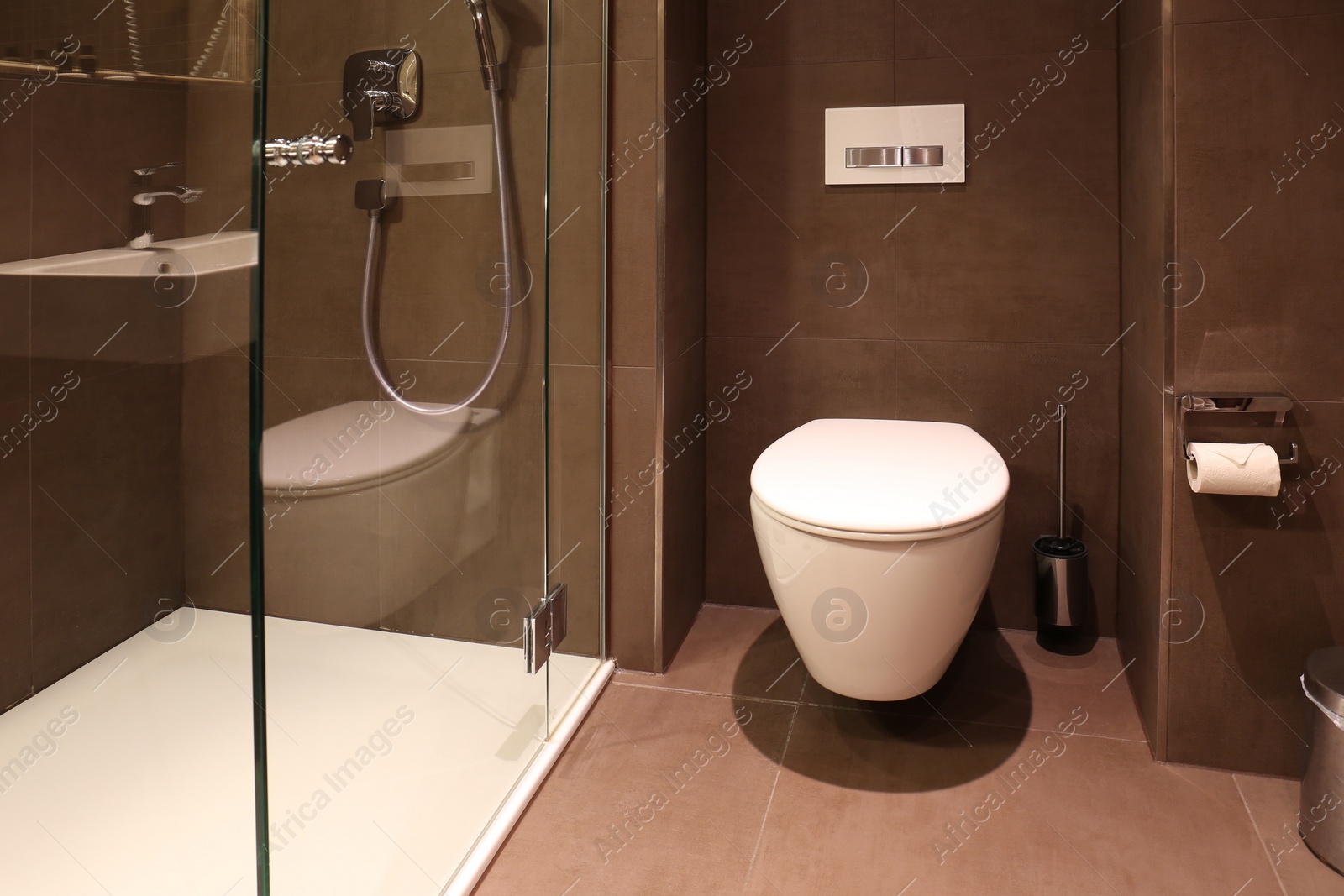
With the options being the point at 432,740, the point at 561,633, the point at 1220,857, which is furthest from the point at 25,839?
the point at 1220,857

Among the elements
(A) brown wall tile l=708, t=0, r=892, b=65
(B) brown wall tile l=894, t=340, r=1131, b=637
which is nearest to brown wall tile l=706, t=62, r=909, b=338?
(A) brown wall tile l=708, t=0, r=892, b=65

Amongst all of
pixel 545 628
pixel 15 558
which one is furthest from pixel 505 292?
pixel 15 558

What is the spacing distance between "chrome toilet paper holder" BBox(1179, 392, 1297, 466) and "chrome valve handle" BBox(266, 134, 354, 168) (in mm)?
1278

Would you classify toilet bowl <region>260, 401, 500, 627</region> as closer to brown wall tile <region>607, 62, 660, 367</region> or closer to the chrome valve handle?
the chrome valve handle

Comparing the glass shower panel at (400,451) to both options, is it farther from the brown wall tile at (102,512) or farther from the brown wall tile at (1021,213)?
the brown wall tile at (1021,213)

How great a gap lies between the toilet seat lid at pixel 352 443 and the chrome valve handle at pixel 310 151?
9.6 inches

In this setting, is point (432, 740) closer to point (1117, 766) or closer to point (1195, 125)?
point (1117, 766)

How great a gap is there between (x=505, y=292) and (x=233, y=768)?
73 cm

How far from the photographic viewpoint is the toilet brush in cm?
199

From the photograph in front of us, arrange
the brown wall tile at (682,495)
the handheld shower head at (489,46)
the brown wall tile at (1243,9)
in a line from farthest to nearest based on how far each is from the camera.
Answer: the brown wall tile at (682,495), the brown wall tile at (1243,9), the handheld shower head at (489,46)

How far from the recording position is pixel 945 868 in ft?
4.46

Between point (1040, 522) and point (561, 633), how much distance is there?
3.63ft

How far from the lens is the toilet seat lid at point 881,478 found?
1.36 metres

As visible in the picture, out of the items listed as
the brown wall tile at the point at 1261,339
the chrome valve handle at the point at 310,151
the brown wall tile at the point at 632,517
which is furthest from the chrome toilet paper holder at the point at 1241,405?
the chrome valve handle at the point at 310,151
